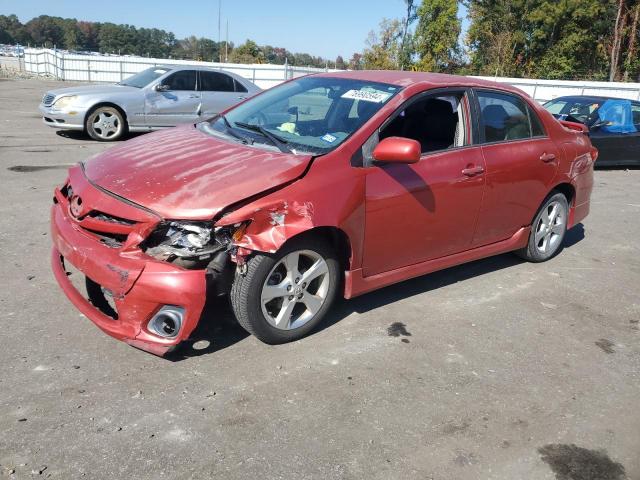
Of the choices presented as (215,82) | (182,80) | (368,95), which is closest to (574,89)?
(215,82)

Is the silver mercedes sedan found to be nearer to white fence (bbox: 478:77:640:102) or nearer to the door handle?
the door handle

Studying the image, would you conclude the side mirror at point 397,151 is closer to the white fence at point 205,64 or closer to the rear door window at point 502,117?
the rear door window at point 502,117

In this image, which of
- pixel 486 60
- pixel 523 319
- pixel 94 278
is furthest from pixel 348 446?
pixel 486 60

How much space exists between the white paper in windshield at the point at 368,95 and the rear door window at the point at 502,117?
958 mm

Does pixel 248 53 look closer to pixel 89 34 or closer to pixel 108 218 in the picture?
pixel 108 218

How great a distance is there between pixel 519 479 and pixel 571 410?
77cm

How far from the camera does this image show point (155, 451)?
2.60 metres

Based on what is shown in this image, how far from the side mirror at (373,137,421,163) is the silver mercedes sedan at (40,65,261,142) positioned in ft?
23.7

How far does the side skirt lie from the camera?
3807 millimetres

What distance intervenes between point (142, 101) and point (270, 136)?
25.6ft

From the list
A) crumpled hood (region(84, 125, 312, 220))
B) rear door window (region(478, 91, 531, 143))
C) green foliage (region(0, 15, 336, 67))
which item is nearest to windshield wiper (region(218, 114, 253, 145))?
crumpled hood (region(84, 125, 312, 220))

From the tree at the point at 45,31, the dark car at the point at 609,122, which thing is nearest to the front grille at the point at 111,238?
the dark car at the point at 609,122

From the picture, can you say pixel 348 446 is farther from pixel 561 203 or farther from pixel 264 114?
pixel 561 203

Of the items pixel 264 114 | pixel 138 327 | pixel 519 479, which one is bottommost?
pixel 519 479
